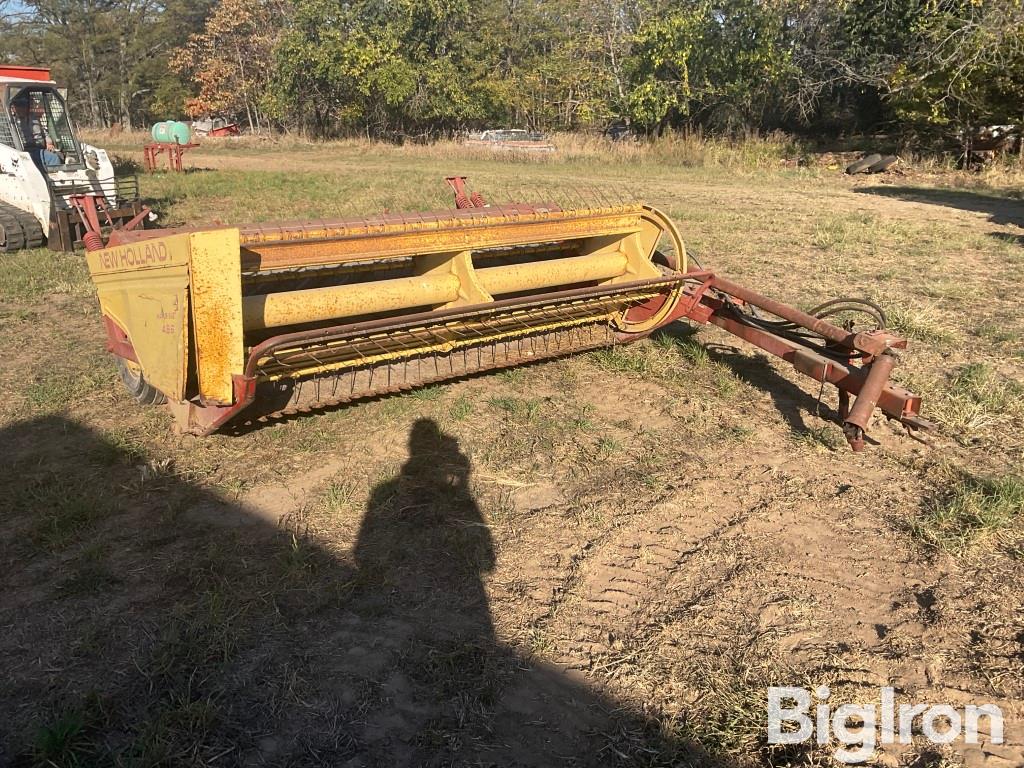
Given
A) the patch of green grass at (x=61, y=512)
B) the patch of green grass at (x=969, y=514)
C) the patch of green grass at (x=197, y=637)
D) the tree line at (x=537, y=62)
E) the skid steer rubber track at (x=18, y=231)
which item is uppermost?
the tree line at (x=537, y=62)

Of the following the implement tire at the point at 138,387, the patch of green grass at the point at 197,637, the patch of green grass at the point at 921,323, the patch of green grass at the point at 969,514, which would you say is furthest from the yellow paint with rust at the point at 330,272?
the patch of green grass at the point at 921,323

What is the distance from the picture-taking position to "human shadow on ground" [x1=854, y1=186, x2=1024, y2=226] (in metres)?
12.1

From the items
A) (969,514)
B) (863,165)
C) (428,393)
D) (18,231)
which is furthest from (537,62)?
(969,514)

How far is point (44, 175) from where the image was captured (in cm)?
1002

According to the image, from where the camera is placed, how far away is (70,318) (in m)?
6.76

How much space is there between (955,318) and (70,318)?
26.5 feet

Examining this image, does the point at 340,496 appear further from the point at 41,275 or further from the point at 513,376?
the point at 41,275

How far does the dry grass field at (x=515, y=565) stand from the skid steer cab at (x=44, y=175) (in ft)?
14.5

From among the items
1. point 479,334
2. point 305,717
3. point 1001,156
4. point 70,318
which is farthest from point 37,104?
point 1001,156

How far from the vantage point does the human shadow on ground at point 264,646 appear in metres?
2.36

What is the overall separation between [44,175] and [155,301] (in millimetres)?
8315

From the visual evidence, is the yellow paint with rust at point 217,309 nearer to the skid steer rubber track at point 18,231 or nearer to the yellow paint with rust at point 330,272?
the yellow paint with rust at point 330,272

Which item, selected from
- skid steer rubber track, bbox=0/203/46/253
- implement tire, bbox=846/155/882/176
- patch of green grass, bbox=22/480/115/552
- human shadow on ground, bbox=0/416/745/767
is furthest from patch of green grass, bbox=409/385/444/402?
implement tire, bbox=846/155/882/176

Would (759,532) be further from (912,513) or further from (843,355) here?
(843,355)
